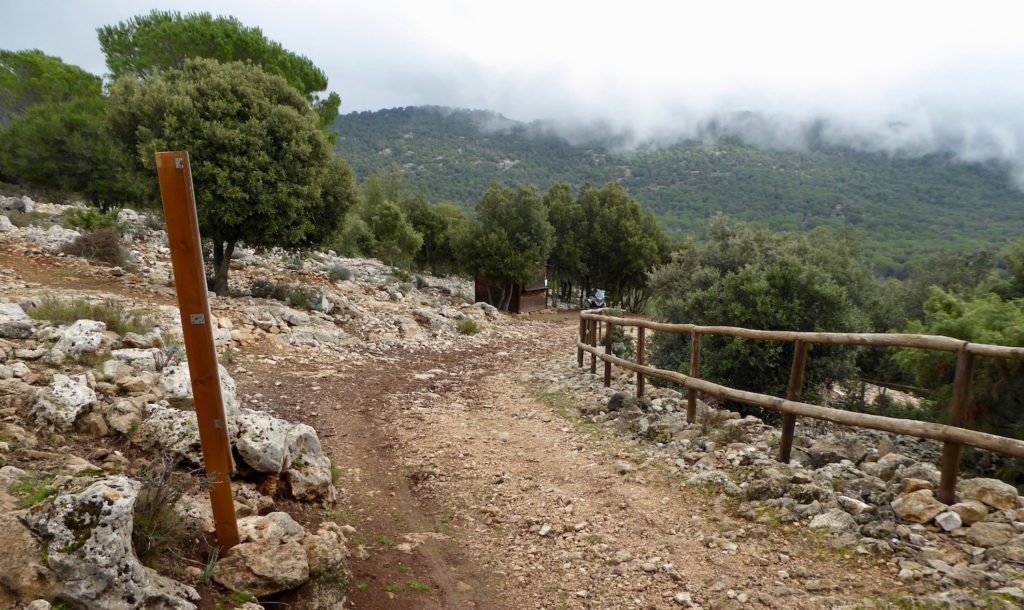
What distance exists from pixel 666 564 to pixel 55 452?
4.61m

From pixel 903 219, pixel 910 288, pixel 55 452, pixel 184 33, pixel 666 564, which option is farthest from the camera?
pixel 903 219

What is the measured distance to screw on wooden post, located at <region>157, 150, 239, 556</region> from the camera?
3.07 m

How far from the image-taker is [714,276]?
1422cm

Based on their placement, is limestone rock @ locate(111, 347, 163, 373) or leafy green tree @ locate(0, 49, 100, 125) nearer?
limestone rock @ locate(111, 347, 163, 373)

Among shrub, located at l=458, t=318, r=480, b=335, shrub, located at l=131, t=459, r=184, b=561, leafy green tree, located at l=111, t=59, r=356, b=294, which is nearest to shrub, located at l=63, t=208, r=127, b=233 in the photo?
leafy green tree, located at l=111, t=59, r=356, b=294

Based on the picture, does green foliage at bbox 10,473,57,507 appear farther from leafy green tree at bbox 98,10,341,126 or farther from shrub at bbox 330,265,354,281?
leafy green tree at bbox 98,10,341,126

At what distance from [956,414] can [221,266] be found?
50.4 feet

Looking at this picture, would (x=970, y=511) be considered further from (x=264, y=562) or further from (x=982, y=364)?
(x=264, y=562)

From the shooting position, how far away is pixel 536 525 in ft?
16.8

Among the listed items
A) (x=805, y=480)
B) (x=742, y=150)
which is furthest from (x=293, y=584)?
(x=742, y=150)

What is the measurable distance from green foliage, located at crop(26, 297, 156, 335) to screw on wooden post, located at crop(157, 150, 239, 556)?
493cm

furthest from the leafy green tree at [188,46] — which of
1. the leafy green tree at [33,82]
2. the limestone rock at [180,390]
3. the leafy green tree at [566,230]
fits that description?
the limestone rock at [180,390]

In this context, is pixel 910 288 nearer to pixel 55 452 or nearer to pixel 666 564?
pixel 666 564

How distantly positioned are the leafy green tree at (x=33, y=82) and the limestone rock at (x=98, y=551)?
119 feet
